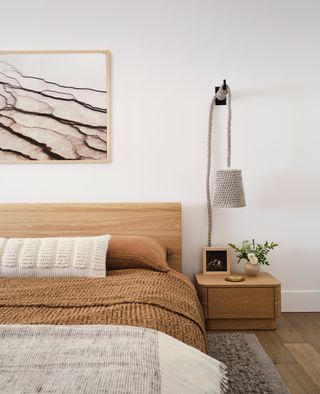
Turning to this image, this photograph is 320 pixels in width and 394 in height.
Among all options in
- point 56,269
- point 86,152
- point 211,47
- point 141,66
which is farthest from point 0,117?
point 211,47

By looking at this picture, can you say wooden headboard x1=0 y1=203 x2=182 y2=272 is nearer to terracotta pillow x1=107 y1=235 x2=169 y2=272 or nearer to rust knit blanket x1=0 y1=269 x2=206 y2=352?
terracotta pillow x1=107 y1=235 x2=169 y2=272

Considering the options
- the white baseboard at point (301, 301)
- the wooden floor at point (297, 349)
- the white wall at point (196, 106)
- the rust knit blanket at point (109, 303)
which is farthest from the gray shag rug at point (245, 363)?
the white wall at point (196, 106)

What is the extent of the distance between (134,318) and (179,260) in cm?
139

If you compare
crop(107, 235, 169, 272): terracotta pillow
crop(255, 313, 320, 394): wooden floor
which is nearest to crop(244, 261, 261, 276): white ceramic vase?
crop(255, 313, 320, 394): wooden floor

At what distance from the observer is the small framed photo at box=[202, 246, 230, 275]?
2916 mm

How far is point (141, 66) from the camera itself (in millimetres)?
2994

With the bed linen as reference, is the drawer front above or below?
below

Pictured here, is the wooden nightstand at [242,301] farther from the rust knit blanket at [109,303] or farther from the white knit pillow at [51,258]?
the white knit pillow at [51,258]

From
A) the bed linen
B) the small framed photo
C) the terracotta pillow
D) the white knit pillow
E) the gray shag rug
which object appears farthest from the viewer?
the small framed photo

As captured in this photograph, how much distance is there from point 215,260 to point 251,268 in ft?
0.87

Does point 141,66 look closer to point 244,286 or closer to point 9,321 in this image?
point 244,286

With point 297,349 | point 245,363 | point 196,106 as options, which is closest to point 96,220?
point 196,106

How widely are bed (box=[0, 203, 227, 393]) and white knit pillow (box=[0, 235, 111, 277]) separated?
0.22 ft

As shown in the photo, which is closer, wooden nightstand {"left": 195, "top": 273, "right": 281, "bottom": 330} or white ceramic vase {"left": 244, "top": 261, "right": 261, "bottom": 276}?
wooden nightstand {"left": 195, "top": 273, "right": 281, "bottom": 330}
